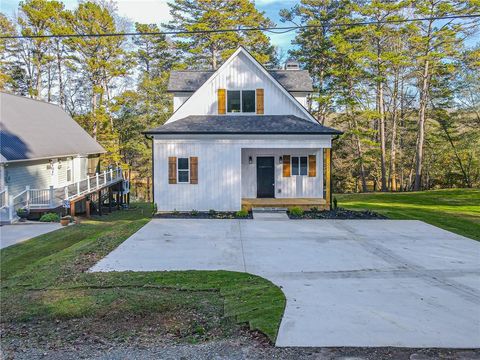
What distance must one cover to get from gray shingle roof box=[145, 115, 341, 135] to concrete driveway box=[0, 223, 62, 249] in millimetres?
5148

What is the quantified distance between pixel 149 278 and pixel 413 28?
25.7 metres

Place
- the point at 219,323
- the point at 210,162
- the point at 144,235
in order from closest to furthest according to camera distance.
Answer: the point at 219,323 < the point at 144,235 < the point at 210,162

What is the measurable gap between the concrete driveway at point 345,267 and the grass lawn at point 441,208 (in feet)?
4.52

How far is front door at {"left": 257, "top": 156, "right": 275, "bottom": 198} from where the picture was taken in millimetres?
17188

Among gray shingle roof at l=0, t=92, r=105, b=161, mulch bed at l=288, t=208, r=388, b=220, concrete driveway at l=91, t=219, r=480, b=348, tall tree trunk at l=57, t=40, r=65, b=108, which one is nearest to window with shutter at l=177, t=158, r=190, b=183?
concrete driveway at l=91, t=219, r=480, b=348

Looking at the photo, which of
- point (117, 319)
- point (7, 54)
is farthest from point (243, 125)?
point (7, 54)

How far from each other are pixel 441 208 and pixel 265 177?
9260 mm

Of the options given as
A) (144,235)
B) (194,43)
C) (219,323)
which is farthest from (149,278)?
(194,43)

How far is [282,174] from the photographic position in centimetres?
1711

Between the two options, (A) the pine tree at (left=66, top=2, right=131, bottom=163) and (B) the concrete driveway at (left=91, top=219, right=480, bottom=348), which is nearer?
(B) the concrete driveway at (left=91, top=219, right=480, bottom=348)

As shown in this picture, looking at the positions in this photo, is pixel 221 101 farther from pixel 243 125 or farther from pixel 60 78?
pixel 60 78

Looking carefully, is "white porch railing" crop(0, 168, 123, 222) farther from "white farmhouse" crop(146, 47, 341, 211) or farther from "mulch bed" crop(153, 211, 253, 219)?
"mulch bed" crop(153, 211, 253, 219)

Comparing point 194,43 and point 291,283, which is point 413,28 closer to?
point 194,43

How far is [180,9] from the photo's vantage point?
3306 cm
